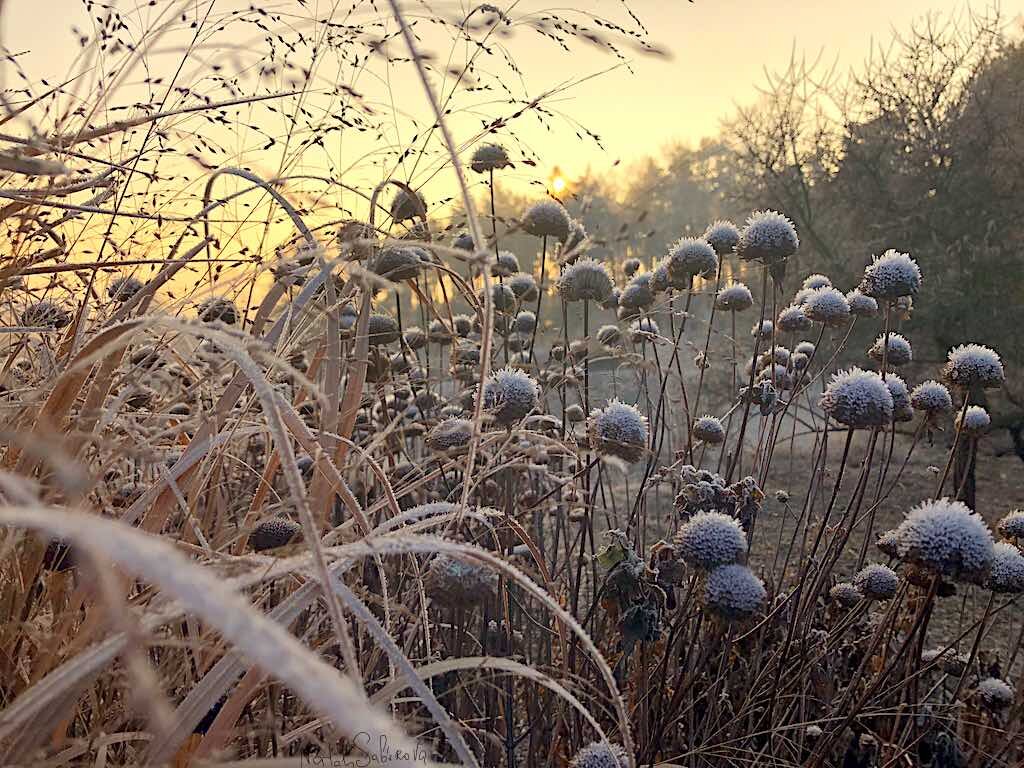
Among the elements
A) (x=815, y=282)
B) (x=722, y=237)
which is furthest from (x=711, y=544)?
(x=815, y=282)

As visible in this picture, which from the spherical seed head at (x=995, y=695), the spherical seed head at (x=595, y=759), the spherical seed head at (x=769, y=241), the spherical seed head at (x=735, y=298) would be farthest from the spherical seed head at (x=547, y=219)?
the spherical seed head at (x=995, y=695)

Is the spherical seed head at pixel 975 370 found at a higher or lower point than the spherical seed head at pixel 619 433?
higher

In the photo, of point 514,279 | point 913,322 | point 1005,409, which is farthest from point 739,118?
point 514,279

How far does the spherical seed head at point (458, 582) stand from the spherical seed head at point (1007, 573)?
1211 millimetres

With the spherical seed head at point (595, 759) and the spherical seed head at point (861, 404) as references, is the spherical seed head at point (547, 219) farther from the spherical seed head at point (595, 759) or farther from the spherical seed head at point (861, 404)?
the spherical seed head at point (595, 759)

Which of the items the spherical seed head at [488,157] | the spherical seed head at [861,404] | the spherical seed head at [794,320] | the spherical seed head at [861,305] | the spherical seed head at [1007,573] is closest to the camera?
the spherical seed head at [861,404]

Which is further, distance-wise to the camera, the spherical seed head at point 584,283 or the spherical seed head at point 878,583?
the spherical seed head at point 584,283

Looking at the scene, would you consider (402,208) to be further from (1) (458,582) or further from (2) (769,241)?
(1) (458,582)

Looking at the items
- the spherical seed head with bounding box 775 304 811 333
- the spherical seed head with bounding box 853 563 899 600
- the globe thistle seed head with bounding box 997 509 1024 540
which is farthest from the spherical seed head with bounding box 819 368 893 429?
the spherical seed head with bounding box 775 304 811 333

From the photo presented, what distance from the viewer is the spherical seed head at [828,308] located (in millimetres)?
2270

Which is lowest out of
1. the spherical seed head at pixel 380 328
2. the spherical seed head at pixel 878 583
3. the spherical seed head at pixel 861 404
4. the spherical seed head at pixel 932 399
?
the spherical seed head at pixel 878 583

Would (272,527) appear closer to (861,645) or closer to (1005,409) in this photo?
(861,645)

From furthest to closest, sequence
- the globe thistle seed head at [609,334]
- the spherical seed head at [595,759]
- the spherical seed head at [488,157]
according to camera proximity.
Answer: the globe thistle seed head at [609,334] < the spherical seed head at [488,157] < the spherical seed head at [595,759]

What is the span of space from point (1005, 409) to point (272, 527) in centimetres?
1002
